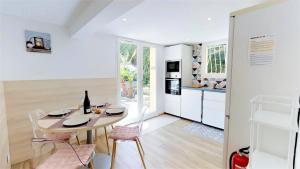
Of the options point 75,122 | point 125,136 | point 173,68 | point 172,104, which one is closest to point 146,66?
point 173,68

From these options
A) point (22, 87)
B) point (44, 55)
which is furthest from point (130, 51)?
point (22, 87)

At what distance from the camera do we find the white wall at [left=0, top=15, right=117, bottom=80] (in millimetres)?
2104

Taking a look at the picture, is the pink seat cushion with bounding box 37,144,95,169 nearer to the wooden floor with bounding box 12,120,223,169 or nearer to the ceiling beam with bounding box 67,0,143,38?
the wooden floor with bounding box 12,120,223,169

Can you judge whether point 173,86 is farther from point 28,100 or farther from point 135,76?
point 28,100

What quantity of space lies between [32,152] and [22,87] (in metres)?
0.98

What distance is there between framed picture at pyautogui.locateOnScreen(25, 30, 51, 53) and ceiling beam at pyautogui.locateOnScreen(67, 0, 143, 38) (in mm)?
582

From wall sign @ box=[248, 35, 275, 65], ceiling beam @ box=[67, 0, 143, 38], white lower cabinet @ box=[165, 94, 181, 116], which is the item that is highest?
ceiling beam @ box=[67, 0, 143, 38]

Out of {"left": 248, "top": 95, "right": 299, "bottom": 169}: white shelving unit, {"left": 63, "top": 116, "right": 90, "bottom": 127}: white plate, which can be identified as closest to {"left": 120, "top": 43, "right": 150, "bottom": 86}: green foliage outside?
{"left": 63, "top": 116, "right": 90, "bottom": 127}: white plate

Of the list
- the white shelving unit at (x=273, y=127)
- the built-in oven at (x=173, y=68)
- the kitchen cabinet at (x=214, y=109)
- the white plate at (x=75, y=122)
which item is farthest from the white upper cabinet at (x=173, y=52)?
the white plate at (x=75, y=122)

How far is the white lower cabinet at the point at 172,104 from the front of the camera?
4.22m

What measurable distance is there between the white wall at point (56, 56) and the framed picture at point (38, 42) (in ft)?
0.16

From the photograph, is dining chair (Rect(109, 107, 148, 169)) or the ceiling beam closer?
the ceiling beam

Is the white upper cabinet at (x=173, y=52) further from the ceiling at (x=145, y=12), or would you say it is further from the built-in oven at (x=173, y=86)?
the ceiling at (x=145, y=12)

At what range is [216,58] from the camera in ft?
12.6
